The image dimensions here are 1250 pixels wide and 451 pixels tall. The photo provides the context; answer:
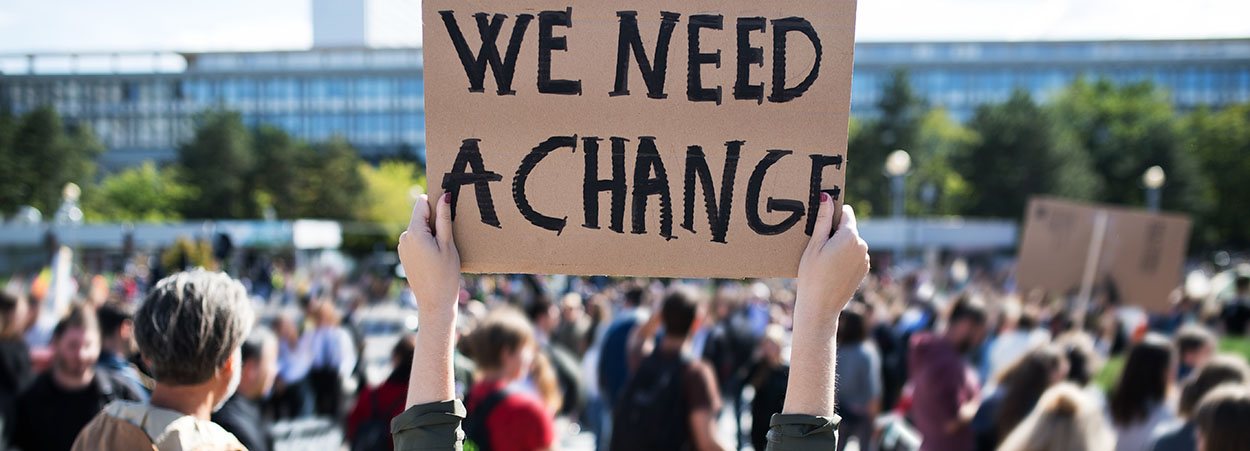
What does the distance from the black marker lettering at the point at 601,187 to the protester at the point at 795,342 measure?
30 cm

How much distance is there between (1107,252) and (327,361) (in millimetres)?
7339

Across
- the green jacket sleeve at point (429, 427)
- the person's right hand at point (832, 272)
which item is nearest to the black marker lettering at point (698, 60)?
the person's right hand at point (832, 272)

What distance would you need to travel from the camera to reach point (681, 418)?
11.7 ft

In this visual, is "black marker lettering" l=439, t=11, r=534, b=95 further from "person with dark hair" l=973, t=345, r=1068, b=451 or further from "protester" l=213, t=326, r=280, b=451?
"person with dark hair" l=973, t=345, r=1068, b=451

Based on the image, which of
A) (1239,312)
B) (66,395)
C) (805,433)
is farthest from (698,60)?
(1239,312)

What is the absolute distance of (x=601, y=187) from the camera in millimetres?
1796

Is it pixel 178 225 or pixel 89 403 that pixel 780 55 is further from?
pixel 178 225

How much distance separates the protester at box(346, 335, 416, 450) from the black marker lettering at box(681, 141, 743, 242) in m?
2.31

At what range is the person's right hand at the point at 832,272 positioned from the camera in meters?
1.53

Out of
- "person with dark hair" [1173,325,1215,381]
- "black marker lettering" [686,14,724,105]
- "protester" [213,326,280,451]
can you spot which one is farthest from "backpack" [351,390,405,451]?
"person with dark hair" [1173,325,1215,381]

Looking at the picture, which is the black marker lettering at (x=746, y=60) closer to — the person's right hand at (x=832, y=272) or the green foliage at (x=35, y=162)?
the person's right hand at (x=832, y=272)

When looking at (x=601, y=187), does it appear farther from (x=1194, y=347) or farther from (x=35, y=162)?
(x=35, y=162)

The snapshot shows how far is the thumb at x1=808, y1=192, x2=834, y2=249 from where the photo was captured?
1.65 metres

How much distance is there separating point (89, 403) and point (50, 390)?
0.19 metres
